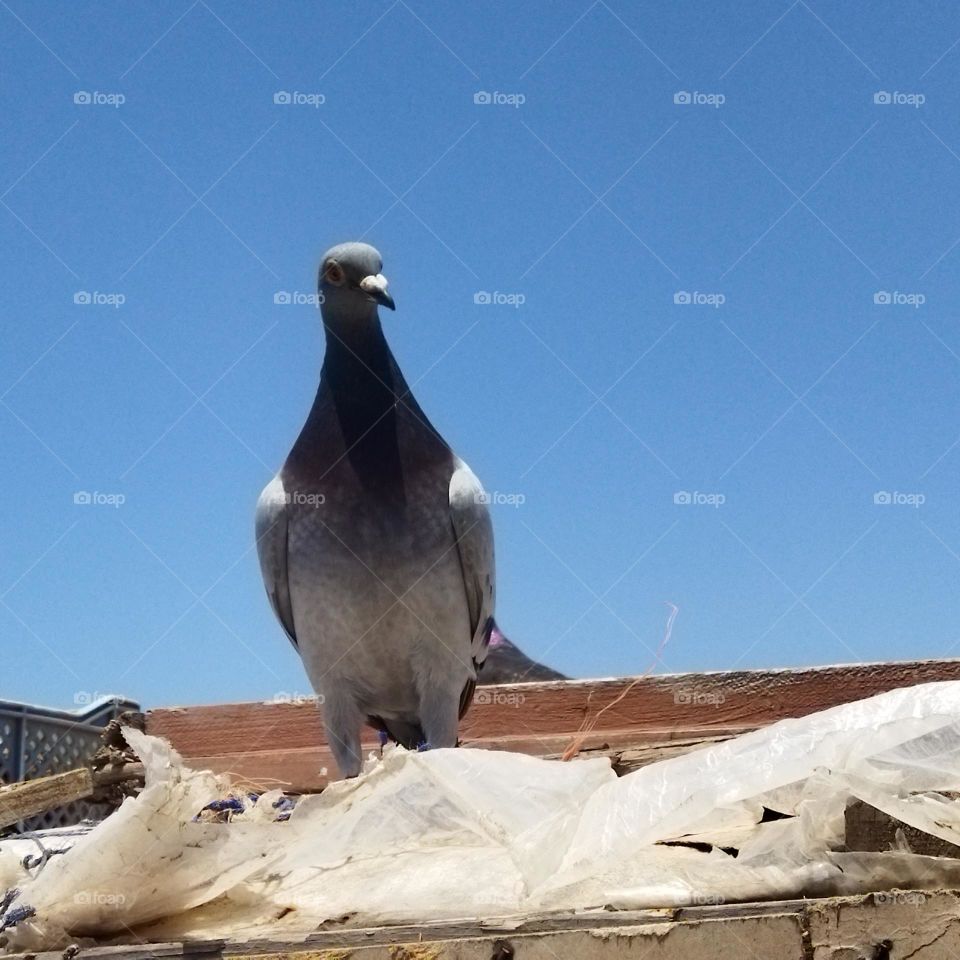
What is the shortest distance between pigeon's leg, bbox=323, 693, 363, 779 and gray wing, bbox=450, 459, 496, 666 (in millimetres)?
615

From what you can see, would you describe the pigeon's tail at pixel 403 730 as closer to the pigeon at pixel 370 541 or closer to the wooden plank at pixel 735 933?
the pigeon at pixel 370 541

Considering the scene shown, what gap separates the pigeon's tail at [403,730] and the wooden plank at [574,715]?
38 cm

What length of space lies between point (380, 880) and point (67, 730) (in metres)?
5.89

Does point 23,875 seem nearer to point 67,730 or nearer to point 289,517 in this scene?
point 289,517

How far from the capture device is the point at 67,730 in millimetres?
7777

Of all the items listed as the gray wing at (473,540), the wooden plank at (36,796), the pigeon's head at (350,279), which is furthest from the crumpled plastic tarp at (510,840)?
the pigeon's head at (350,279)

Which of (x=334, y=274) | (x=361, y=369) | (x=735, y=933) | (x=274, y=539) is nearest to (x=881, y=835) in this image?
(x=735, y=933)

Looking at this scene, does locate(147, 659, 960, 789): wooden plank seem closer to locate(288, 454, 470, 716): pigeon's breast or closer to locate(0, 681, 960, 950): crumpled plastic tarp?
locate(288, 454, 470, 716): pigeon's breast

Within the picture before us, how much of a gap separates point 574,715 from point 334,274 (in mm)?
2380

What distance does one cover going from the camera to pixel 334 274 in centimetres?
531

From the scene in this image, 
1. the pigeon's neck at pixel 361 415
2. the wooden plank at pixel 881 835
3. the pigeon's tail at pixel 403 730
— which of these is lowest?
the wooden plank at pixel 881 835

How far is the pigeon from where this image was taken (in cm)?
503

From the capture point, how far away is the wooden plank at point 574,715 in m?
5.42

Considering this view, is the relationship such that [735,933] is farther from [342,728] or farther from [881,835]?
[342,728]
